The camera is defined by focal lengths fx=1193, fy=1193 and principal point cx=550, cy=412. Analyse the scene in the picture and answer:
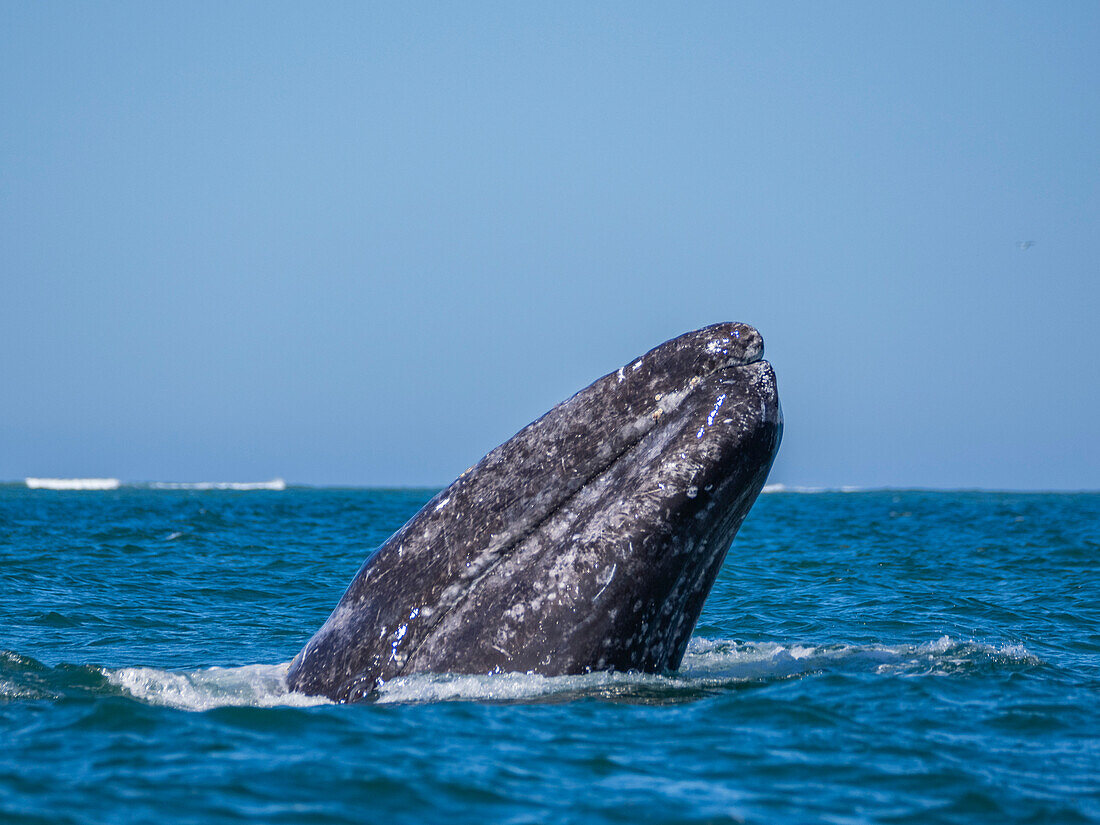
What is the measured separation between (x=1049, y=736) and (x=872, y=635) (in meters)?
3.78

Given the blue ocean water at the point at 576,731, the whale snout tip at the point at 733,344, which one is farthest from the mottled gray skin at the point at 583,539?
the blue ocean water at the point at 576,731

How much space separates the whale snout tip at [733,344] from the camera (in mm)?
6035

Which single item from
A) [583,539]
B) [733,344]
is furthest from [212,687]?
[733,344]

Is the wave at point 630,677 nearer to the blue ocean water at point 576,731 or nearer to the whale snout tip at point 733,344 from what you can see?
the blue ocean water at point 576,731

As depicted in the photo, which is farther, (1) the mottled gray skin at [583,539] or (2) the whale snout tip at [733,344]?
(2) the whale snout tip at [733,344]

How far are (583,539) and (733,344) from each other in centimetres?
128

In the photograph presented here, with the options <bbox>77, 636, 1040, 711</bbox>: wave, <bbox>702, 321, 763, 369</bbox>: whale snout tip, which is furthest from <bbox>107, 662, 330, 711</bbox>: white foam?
<bbox>702, 321, 763, 369</bbox>: whale snout tip

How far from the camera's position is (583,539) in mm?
5691

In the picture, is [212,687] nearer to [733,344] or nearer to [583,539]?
[583,539]

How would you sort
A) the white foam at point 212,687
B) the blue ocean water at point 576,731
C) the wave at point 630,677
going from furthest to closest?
the white foam at point 212,687 < the wave at point 630,677 < the blue ocean water at point 576,731

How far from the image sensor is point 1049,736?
211 inches

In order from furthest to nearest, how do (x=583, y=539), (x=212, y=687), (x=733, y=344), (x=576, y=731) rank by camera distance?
(x=212, y=687) → (x=733, y=344) → (x=583, y=539) → (x=576, y=731)

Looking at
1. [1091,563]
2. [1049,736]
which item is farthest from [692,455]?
[1091,563]

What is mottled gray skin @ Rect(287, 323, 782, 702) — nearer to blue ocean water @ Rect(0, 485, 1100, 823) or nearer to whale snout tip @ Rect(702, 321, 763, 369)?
whale snout tip @ Rect(702, 321, 763, 369)
